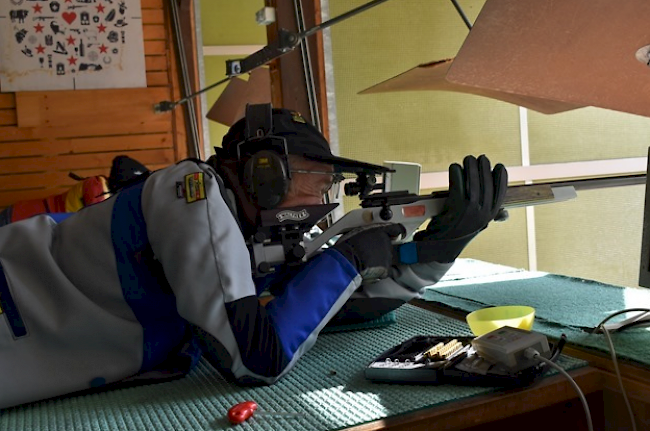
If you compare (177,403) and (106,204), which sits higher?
(106,204)

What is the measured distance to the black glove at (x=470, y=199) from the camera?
1.14m

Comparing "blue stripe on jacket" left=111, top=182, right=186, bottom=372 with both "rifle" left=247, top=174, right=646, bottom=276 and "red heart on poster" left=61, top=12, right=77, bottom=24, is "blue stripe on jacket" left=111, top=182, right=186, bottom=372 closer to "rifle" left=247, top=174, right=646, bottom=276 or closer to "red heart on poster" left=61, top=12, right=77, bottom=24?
"rifle" left=247, top=174, right=646, bottom=276

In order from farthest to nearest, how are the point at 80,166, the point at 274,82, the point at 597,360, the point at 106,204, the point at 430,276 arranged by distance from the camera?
the point at 80,166, the point at 274,82, the point at 430,276, the point at 106,204, the point at 597,360

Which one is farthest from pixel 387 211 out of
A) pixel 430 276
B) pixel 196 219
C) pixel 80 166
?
pixel 80 166

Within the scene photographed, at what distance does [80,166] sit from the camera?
3.68 m

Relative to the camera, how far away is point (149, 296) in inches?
42.9

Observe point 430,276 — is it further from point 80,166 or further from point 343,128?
point 80,166

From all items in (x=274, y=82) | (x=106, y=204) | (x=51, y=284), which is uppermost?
(x=274, y=82)

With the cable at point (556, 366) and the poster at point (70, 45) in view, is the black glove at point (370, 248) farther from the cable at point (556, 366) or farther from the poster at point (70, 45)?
the poster at point (70, 45)

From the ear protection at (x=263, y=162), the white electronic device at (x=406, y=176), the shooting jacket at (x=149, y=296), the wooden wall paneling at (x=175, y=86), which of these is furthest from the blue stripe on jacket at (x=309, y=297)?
the wooden wall paneling at (x=175, y=86)

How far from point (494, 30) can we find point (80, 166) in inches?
118

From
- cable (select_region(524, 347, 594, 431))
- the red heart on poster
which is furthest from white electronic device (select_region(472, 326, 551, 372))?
the red heart on poster

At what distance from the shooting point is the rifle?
1089 mm

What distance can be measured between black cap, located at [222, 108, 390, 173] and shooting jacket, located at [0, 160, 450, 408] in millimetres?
101
